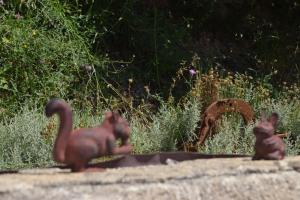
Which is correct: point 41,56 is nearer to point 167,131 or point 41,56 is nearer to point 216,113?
point 167,131

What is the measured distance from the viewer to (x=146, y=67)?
6.07 meters

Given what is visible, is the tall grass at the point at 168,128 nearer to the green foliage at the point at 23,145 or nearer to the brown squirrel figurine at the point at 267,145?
the green foliage at the point at 23,145

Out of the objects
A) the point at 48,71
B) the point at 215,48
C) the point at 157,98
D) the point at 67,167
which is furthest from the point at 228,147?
the point at 215,48

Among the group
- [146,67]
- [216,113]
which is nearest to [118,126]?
[216,113]

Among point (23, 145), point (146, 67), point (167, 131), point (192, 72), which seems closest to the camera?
point (23, 145)

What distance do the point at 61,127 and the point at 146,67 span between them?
3.46m

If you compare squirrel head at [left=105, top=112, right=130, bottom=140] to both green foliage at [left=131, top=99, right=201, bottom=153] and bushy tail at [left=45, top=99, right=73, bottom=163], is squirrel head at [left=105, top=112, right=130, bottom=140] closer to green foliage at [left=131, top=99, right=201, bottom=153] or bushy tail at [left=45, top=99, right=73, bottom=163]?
bushy tail at [left=45, top=99, right=73, bottom=163]

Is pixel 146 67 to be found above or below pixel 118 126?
above

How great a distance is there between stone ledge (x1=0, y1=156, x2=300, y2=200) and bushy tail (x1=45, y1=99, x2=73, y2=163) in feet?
0.24

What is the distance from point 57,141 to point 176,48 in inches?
143

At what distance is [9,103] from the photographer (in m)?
5.11

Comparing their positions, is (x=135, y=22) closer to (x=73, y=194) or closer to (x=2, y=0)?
(x=2, y=0)

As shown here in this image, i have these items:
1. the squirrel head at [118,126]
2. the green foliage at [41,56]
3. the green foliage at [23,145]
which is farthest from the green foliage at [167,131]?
the squirrel head at [118,126]

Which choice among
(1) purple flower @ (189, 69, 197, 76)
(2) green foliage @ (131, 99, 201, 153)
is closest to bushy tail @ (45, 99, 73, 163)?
(2) green foliage @ (131, 99, 201, 153)
